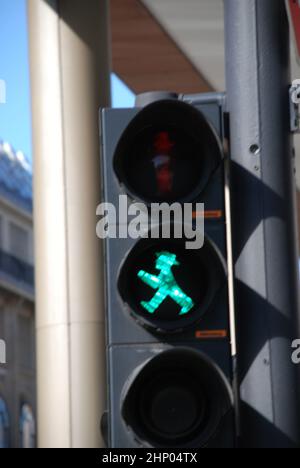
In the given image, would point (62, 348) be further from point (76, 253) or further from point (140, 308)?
point (140, 308)

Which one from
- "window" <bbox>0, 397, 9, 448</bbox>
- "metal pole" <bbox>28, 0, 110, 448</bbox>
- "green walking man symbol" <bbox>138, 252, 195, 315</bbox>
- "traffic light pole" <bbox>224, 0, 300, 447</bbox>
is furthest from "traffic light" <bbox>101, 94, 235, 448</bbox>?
"window" <bbox>0, 397, 9, 448</bbox>

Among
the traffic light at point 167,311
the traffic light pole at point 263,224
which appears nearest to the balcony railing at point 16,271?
the traffic light pole at point 263,224

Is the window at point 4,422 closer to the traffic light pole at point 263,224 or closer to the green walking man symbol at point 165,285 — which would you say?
the traffic light pole at point 263,224

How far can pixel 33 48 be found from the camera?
38.5 feet

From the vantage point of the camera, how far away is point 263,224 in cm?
423

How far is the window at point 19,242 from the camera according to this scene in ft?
261

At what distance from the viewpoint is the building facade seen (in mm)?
74312

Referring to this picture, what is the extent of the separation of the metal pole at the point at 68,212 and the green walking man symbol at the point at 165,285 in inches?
270

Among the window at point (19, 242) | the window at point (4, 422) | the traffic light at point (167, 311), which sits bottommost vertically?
the window at point (4, 422)

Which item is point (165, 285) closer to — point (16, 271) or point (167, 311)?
point (167, 311)

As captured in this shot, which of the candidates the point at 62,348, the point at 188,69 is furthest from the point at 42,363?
the point at 188,69

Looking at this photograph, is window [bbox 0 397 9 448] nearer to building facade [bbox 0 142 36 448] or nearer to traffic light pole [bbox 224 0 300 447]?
building facade [bbox 0 142 36 448]

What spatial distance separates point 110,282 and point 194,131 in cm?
57

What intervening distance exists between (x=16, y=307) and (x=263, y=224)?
240 ft
